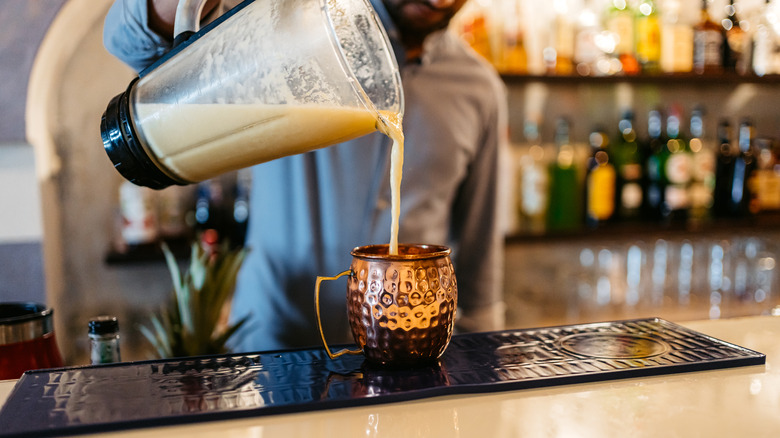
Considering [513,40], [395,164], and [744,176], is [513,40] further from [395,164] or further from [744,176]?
[395,164]

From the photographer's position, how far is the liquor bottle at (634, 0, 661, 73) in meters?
2.21

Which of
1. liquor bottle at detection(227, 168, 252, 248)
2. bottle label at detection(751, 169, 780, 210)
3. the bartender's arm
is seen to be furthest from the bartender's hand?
bottle label at detection(751, 169, 780, 210)

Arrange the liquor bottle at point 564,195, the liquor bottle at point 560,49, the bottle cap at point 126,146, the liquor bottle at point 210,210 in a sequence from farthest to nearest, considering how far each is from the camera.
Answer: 1. the liquor bottle at point 564,195
2. the liquor bottle at point 560,49
3. the liquor bottle at point 210,210
4. the bottle cap at point 126,146

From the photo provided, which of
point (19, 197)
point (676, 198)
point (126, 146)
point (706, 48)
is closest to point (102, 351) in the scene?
point (126, 146)

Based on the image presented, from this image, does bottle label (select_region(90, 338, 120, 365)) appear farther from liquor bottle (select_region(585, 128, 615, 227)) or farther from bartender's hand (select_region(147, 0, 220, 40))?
liquor bottle (select_region(585, 128, 615, 227))

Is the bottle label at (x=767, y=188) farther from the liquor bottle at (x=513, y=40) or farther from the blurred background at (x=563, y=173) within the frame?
the liquor bottle at (x=513, y=40)

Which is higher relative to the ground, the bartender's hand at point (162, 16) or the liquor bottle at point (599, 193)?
the bartender's hand at point (162, 16)

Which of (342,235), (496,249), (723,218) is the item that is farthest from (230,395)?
(723,218)

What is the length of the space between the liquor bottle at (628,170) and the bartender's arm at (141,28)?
69.6 inches

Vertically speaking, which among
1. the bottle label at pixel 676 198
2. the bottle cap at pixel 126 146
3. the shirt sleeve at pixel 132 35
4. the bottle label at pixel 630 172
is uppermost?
the shirt sleeve at pixel 132 35

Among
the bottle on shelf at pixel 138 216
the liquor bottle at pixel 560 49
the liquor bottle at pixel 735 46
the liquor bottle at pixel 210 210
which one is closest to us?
the bottle on shelf at pixel 138 216

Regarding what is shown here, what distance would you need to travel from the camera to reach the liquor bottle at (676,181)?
89.6 inches

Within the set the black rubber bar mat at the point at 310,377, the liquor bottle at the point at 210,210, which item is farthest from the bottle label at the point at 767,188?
the liquor bottle at the point at 210,210

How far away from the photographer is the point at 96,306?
1.97 m
